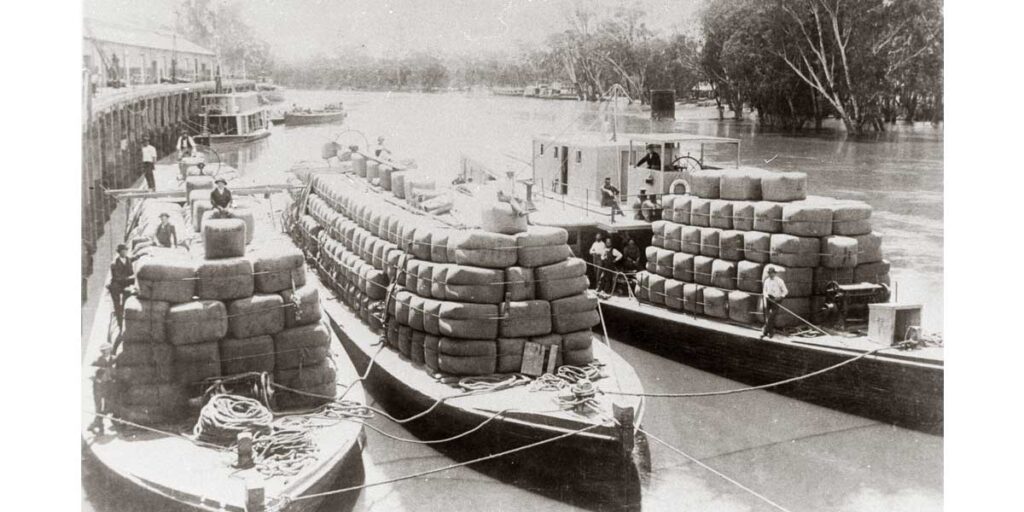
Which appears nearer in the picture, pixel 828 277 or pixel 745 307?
pixel 828 277

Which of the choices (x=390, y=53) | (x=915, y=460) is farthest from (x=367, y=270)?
(x=390, y=53)

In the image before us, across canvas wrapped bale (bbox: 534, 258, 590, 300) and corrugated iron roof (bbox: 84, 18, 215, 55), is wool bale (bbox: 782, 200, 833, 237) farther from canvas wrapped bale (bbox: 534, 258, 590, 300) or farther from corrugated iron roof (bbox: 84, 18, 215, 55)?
corrugated iron roof (bbox: 84, 18, 215, 55)

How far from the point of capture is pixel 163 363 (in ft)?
27.1

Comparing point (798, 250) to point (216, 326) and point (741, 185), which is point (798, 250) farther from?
point (216, 326)

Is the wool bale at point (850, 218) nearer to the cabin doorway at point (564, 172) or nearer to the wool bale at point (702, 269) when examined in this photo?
the wool bale at point (702, 269)

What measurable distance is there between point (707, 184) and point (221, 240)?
7215 mm

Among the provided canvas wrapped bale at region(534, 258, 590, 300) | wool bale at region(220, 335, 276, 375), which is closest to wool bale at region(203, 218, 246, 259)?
wool bale at region(220, 335, 276, 375)

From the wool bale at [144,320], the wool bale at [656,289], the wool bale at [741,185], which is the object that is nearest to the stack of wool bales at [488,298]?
the wool bale at [144,320]

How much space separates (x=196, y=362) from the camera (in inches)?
329

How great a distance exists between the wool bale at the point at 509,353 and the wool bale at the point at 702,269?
4.04 m

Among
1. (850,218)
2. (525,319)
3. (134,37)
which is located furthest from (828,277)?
(134,37)

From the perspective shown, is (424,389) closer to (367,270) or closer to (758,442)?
(367,270)

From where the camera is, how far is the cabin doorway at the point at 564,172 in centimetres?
1875

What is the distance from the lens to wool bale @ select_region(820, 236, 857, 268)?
11.7 metres
